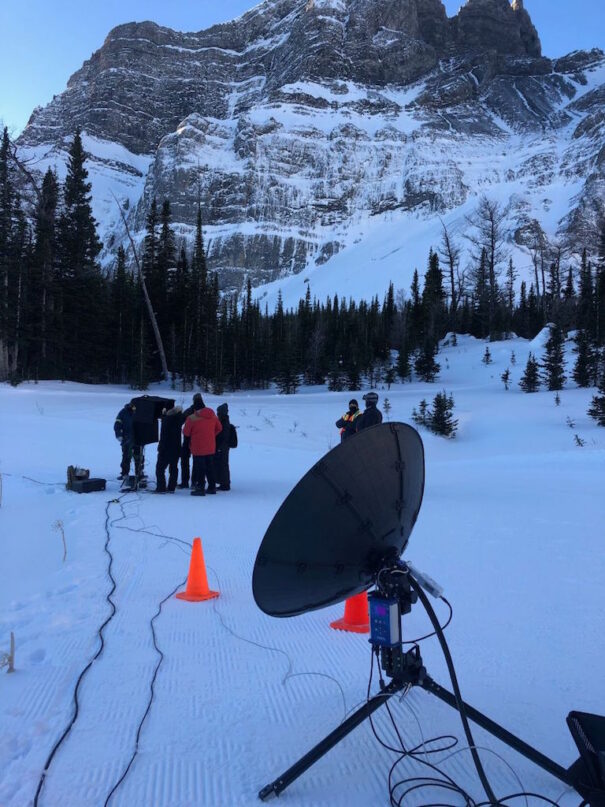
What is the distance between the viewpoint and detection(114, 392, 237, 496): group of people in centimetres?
989

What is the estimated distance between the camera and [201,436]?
9.88 meters

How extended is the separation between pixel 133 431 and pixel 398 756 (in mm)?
8864

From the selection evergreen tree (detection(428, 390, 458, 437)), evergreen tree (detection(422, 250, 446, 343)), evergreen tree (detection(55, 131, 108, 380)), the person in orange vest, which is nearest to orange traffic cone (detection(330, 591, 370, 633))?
the person in orange vest

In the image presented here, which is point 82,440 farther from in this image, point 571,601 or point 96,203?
point 96,203

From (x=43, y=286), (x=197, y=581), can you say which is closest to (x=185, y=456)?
(x=197, y=581)

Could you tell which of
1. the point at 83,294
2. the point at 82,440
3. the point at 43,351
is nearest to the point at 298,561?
the point at 82,440

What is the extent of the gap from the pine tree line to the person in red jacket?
19679 millimetres

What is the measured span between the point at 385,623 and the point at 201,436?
26.0ft

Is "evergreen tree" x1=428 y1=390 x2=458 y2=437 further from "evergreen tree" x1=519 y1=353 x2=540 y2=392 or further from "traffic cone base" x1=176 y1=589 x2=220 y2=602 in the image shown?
"traffic cone base" x1=176 y1=589 x2=220 y2=602

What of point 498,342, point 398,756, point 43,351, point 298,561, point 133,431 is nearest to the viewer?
point 298,561

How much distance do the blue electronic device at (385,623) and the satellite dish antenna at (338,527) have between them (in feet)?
0.46

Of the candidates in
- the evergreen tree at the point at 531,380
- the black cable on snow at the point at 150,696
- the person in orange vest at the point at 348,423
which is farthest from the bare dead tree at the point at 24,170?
the black cable on snow at the point at 150,696

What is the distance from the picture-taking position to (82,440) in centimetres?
1628

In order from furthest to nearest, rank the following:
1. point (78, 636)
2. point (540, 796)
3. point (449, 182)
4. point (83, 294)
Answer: point (449, 182) → point (83, 294) → point (78, 636) → point (540, 796)
